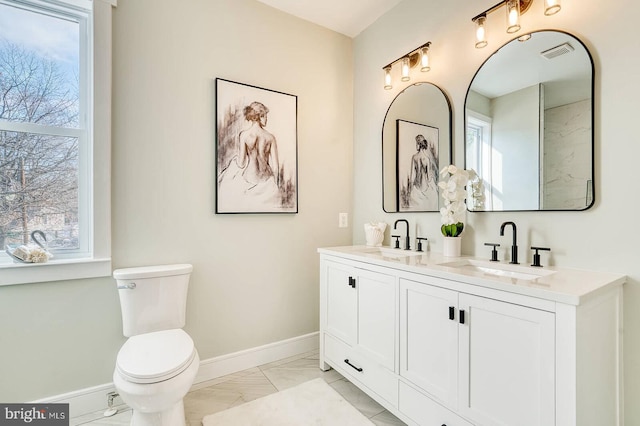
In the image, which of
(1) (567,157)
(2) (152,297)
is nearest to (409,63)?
(1) (567,157)

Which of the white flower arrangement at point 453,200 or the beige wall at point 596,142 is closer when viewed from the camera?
the beige wall at point 596,142

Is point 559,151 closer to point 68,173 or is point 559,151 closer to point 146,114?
point 146,114

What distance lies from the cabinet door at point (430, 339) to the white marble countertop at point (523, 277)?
0.30 ft

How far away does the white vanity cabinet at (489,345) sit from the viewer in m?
1.02

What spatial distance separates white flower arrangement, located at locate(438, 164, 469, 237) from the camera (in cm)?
178

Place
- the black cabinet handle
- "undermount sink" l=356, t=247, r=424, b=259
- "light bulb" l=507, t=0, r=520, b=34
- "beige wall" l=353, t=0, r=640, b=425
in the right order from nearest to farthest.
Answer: "beige wall" l=353, t=0, r=640, b=425, "light bulb" l=507, t=0, r=520, b=34, the black cabinet handle, "undermount sink" l=356, t=247, r=424, b=259

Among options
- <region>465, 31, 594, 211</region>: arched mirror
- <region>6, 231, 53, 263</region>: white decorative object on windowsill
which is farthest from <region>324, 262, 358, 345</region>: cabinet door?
<region>6, 231, 53, 263</region>: white decorative object on windowsill

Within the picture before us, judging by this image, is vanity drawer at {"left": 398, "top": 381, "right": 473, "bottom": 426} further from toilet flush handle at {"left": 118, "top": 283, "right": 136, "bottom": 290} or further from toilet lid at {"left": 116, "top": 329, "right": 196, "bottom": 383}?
toilet flush handle at {"left": 118, "top": 283, "right": 136, "bottom": 290}

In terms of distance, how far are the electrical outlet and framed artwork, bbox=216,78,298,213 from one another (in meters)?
0.47

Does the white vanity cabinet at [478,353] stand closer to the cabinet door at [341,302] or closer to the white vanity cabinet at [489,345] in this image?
the white vanity cabinet at [489,345]

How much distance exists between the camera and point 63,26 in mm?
1765

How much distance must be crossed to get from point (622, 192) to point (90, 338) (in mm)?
2743

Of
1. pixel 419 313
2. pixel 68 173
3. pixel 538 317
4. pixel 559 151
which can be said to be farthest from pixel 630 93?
pixel 68 173

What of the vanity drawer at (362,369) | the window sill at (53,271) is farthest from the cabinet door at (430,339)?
the window sill at (53,271)
